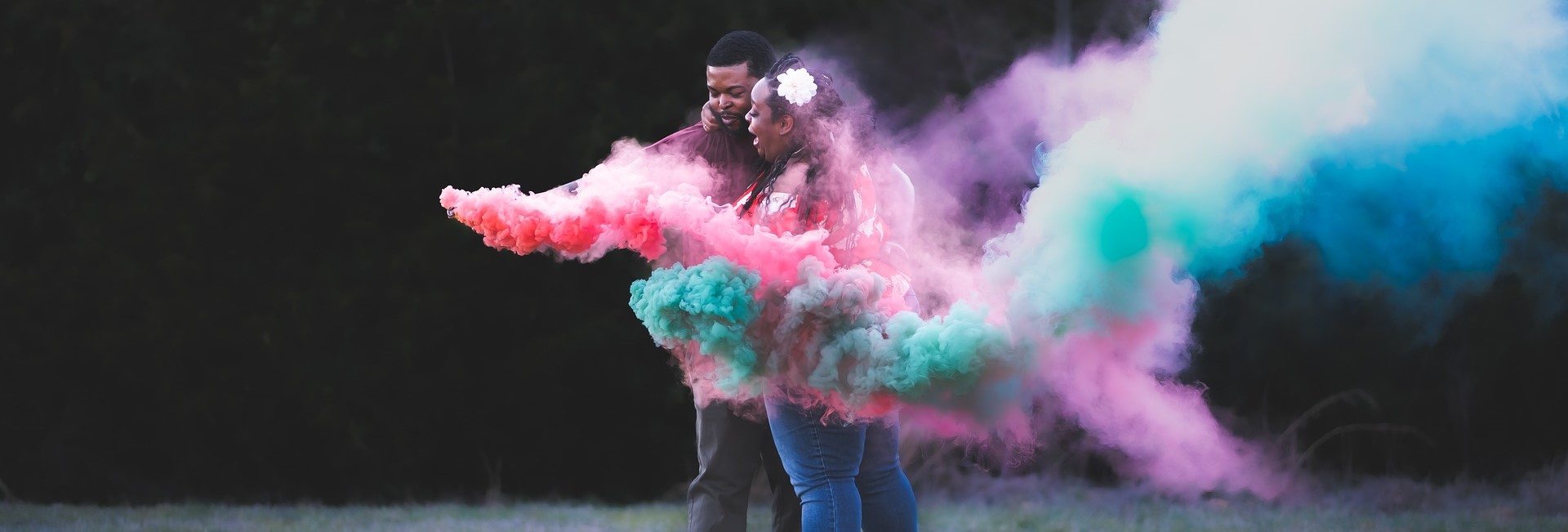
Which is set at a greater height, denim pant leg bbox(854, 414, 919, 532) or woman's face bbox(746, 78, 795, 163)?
woman's face bbox(746, 78, 795, 163)

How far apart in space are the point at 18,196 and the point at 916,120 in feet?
14.5

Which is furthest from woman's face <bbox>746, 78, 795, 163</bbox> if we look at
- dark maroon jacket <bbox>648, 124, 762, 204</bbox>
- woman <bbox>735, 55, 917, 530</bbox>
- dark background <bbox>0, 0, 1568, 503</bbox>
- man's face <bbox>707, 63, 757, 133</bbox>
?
dark background <bbox>0, 0, 1568, 503</bbox>

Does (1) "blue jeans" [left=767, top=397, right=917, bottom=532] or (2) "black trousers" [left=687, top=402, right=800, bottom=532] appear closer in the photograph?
(1) "blue jeans" [left=767, top=397, right=917, bottom=532]

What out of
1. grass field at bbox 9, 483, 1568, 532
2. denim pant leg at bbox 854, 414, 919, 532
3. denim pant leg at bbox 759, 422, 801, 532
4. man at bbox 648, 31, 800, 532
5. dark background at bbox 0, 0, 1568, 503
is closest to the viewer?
denim pant leg at bbox 854, 414, 919, 532

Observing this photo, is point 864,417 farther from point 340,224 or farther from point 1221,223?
point 340,224

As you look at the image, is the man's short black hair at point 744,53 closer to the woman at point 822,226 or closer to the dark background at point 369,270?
the woman at point 822,226

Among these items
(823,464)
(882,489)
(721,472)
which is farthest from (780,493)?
(823,464)

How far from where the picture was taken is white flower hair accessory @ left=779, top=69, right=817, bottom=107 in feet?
9.50

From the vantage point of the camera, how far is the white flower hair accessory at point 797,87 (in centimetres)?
289

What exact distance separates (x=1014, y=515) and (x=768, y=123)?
3154 millimetres

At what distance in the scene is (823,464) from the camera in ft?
9.44

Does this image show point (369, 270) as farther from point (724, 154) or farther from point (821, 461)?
point (821, 461)

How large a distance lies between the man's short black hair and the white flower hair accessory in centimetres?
25

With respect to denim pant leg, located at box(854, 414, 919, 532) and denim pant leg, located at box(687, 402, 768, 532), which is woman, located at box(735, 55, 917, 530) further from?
denim pant leg, located at box(687, 402, 768, 532)
